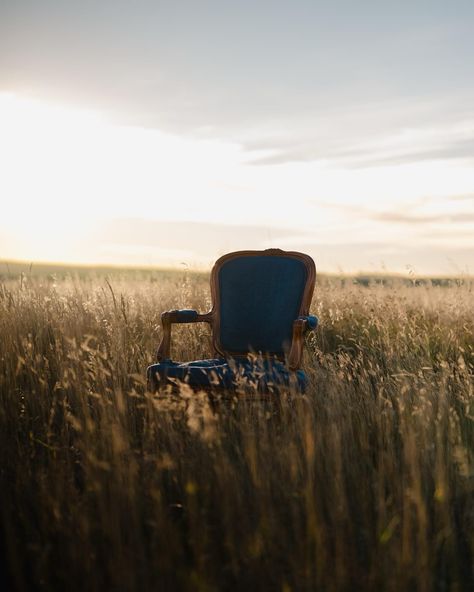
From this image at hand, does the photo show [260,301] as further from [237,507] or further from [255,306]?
[237,507]

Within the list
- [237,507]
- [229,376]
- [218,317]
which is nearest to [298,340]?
[229,376]

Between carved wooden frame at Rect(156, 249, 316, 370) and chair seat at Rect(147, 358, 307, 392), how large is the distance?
9cm

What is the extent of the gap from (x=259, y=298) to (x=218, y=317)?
0.27 meters

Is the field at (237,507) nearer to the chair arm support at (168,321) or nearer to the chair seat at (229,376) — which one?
the chair seat at (229,376)

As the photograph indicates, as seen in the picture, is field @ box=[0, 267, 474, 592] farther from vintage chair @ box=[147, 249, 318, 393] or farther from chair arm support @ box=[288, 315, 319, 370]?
vintage chair @ box=[147, 249, 318, 393]

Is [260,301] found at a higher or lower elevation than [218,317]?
higher

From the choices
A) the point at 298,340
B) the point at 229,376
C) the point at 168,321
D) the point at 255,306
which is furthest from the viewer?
the point at 255,306

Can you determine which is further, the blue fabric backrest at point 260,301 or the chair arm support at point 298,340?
Result: the blue fabric backrest at point 260,301

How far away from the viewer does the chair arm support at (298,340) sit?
330 cm

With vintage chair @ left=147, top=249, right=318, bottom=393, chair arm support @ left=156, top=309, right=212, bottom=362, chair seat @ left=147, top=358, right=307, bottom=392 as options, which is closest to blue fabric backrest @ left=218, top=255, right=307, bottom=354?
vintage chair @ left=147, top=249, right=318, bottom=393

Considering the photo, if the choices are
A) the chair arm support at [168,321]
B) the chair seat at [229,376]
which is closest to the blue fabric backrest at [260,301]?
the chair arm support at [168,321]

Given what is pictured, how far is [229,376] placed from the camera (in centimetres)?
316

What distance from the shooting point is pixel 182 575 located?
1.95m

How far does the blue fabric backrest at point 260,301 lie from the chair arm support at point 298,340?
1.34 feet
